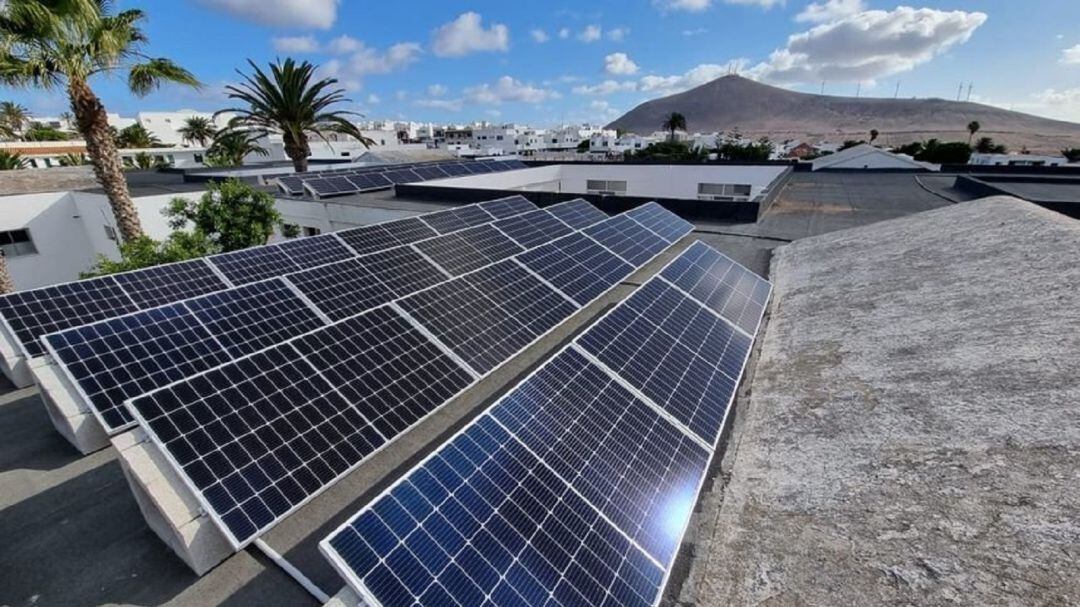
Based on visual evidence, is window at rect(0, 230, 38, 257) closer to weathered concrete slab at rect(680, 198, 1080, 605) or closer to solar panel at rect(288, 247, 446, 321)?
solar panel at rect(288, 247, 446, 321)

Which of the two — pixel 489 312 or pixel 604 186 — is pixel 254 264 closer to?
pixel 489 312

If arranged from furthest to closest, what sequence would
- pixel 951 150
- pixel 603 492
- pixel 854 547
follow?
1. pixel 951 150
2. pixel 603 492
3. pixel 854 547

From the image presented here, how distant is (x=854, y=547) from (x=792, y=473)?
123 centimetres

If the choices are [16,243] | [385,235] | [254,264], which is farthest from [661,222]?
[16,243]

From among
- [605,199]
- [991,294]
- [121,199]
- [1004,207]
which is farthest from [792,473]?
[121,199]

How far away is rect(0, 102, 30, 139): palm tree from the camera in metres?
19.8

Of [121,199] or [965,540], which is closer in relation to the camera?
[965,540]

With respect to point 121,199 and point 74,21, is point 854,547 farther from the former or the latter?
point 121,199

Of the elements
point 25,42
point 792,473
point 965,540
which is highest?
point 25,42

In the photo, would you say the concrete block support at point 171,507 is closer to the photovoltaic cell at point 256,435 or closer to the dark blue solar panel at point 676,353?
the photovoltaic cell at point 256,435

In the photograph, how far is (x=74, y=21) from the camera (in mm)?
14609

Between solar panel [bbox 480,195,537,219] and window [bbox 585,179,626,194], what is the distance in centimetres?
2172

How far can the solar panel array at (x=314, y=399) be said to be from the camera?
489 centimetres

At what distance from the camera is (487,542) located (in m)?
4.16
